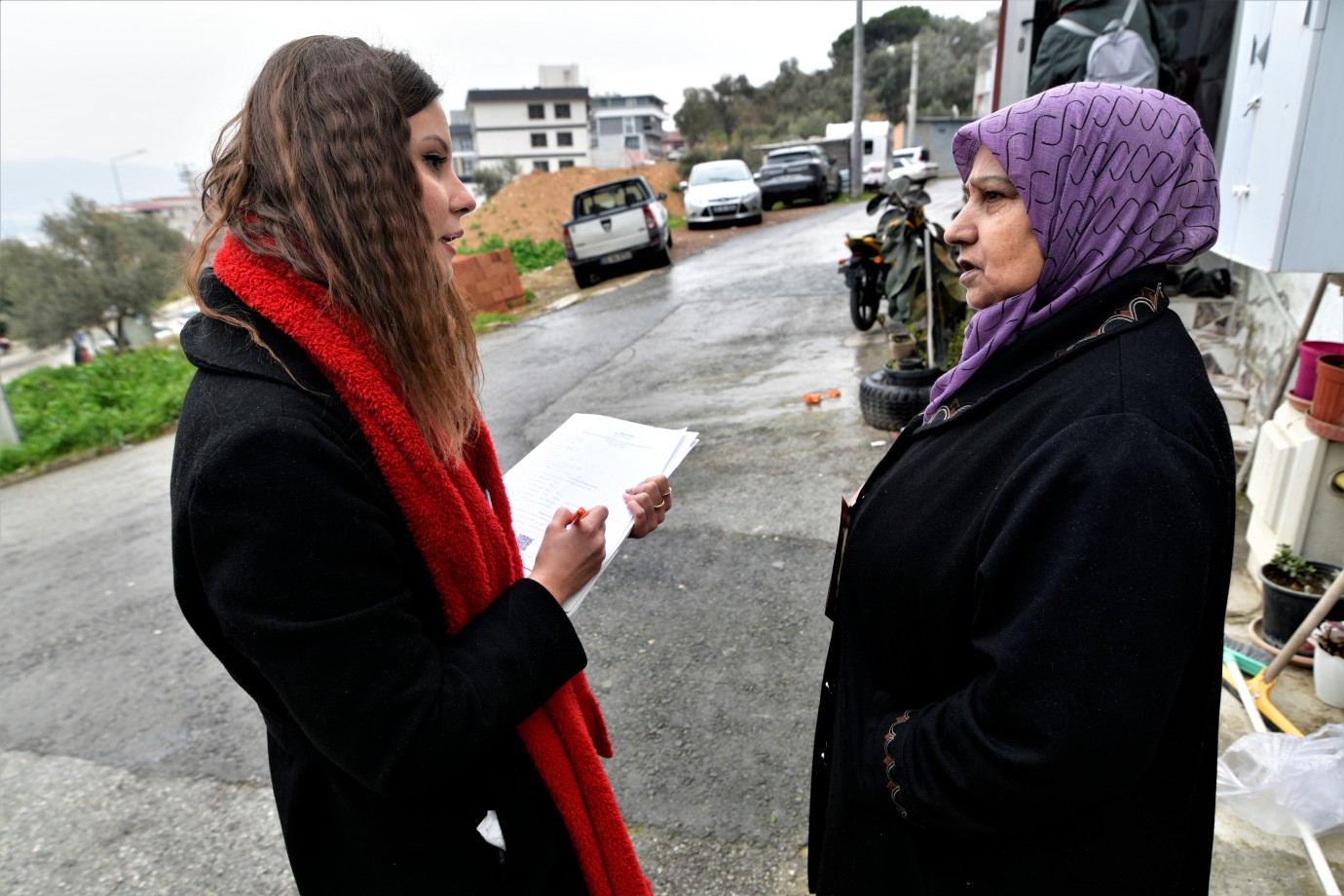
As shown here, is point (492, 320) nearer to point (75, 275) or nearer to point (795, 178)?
point (795, 178)

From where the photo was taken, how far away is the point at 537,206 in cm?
2839

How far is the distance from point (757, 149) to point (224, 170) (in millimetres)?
37207

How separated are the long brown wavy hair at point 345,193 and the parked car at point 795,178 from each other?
20908 mm

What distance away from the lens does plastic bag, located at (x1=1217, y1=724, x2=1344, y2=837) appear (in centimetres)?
220

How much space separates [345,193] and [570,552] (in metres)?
0.60

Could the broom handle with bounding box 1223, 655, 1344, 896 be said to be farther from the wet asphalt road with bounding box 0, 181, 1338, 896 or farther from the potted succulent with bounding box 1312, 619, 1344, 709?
the potted succulent with bounding box 1312, 619, 1344, 709

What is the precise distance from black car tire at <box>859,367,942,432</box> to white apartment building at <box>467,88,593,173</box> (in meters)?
70.0

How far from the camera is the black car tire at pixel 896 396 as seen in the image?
17.8 feet

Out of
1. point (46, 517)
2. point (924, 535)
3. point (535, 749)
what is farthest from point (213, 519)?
point (46, 517)

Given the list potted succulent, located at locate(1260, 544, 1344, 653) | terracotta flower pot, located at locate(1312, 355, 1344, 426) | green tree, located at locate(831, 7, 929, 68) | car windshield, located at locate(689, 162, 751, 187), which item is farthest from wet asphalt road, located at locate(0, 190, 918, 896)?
green tree, located at locate(831, 7, 929, 68)

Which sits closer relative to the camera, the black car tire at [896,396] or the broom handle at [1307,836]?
the broom handle at [1307,836]

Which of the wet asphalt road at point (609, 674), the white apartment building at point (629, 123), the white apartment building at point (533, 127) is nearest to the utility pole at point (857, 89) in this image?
the wet asphalt road at point (609, 674)

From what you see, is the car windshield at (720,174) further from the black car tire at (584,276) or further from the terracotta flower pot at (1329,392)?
the terracotta flower pot at (1329,392)

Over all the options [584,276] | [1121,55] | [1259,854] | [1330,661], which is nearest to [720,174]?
[584,276]
